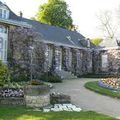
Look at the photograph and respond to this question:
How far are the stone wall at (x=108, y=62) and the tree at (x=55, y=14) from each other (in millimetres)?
13452

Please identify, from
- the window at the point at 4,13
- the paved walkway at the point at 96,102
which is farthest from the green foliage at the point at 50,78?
the paved walkway at the point at 96,102

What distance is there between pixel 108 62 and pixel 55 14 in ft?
54.6

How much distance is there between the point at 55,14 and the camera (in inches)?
2103

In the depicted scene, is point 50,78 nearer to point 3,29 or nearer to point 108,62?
point 3,29

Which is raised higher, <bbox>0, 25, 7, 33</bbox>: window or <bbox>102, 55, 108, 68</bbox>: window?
<bbox>0, 25, 7, 33</bbox>: window

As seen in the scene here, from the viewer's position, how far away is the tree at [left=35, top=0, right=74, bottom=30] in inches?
2101

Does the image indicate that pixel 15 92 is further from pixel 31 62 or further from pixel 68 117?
pixel 31 62

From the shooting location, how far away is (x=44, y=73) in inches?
1176

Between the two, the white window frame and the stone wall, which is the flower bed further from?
the white window frame

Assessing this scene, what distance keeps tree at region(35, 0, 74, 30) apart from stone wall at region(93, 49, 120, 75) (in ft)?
44.1

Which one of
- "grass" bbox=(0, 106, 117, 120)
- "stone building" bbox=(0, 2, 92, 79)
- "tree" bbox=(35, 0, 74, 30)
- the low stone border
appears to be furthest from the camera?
"tree" bbox=(35, 0, 74, 30)

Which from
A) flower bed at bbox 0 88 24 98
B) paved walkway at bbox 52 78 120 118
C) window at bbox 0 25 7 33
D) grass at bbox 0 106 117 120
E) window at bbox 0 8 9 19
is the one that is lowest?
grass at bbox 0 106 117 120

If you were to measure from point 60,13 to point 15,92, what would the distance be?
3878 cm

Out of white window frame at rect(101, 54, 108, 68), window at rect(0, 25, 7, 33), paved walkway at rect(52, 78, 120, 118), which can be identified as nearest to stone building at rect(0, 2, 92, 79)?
window at rect(0, 25, 7, 33)
